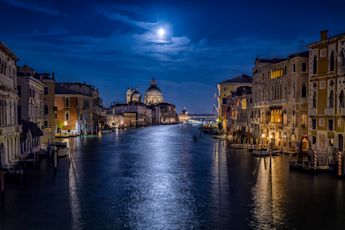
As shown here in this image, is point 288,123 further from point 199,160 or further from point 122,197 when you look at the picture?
point 122,197

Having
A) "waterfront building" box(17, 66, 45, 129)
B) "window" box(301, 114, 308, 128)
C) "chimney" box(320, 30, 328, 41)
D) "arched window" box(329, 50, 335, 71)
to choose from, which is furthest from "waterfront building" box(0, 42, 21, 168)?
"window" box(301, 114, 308, 128)

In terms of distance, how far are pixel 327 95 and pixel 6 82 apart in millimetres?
26264

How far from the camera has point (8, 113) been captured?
3419 cm

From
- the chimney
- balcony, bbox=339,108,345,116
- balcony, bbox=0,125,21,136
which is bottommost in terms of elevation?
balcony, bbox=0,125,21,136

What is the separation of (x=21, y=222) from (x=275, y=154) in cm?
3226

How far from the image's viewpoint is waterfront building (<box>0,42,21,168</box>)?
3228 cm

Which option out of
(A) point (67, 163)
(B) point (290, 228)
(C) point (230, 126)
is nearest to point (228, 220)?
(B) point (290, 228)

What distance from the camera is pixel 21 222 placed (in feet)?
64.1

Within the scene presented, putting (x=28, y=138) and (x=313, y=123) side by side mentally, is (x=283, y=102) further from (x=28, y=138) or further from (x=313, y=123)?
(x=28, y=138)

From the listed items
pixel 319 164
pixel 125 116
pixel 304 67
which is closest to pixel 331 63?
pixel 304 67

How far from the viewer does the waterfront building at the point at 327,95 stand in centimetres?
3478

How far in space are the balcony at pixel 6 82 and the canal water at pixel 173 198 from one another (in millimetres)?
7028

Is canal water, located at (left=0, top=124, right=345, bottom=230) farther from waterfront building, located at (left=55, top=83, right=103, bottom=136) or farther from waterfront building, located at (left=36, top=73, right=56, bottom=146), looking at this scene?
waterfront building, located at (left=55, top=83, right=103, bottom=136)

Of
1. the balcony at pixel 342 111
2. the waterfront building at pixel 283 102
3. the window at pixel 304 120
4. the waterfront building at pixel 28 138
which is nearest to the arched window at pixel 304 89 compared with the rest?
the waterfront building at pixel 283 102
